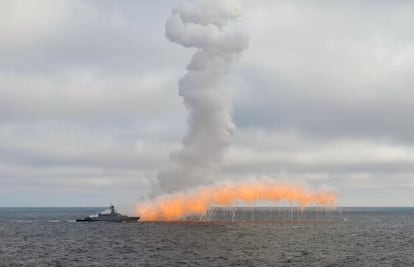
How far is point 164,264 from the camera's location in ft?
367

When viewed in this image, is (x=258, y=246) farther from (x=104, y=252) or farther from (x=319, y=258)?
(x=104, y=252)

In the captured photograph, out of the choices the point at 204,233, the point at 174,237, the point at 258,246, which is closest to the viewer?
the point at 258,246

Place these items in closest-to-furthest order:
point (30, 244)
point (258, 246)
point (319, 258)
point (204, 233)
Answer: point (319, 258), point (258, 246), point (30, 244), point (204, 233)

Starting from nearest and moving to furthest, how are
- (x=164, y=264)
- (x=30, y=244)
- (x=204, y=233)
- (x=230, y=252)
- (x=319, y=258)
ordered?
(x=164, y=264), (x=319, y=258), (x=230, y=252), (x=30, y=244), (x=204, y=233)

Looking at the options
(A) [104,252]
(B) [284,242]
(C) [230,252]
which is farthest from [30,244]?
(B) [284,242]

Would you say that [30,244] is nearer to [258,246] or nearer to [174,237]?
[174,237]

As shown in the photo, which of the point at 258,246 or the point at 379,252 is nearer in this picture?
the point at 379,252

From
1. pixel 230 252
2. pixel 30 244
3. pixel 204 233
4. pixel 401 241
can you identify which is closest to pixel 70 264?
pixel 230 252

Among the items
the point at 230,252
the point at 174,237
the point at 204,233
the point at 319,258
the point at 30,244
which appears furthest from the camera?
the point at 204,233

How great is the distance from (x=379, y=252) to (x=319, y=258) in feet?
76.2

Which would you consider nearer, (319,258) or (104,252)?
(319,258)

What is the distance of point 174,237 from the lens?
174500mm

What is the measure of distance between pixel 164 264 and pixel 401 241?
3718 inches

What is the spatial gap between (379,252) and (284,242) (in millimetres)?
31489
